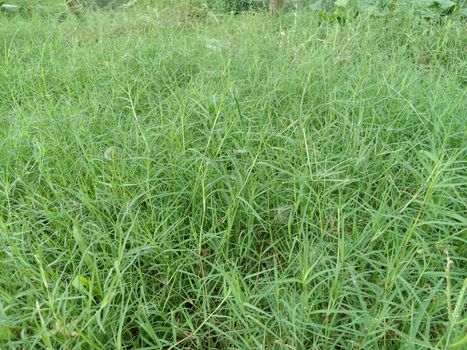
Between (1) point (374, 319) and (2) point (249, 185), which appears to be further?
(2) point (249, 185)

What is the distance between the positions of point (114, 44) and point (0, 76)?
957 mm

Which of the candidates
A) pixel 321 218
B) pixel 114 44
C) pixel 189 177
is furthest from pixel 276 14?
pixel 321 218

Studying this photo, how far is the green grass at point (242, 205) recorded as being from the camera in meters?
1.12

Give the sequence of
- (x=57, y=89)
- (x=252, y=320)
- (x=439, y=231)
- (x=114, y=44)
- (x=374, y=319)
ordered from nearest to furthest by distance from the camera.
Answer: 1. (x=374, y=319)
2. (x=252, y=320)
3. (x=439, y=231)
4. (x=57, y=89)
5. (x=114, y=44)

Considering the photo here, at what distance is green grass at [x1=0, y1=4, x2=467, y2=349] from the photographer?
1.12 metres

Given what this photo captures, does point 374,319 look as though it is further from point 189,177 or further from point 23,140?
point 23,140

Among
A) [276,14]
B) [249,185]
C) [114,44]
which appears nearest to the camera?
[249,185]

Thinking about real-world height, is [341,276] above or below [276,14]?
below

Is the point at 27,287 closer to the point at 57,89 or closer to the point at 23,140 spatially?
the point at 23,140

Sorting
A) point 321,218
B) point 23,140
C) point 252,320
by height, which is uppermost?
point 23,140

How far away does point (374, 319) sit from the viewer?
3.31 feet

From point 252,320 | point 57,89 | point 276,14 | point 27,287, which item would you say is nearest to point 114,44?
point 57,89

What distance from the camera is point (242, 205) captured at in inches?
59.5

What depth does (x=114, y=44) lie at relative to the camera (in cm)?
339
